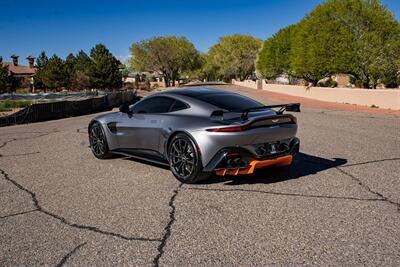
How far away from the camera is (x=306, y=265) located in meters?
3.38

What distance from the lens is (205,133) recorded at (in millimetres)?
5535

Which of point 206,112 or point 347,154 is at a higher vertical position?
point 206,112

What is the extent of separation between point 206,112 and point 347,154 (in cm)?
366

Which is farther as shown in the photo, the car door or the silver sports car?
the car door

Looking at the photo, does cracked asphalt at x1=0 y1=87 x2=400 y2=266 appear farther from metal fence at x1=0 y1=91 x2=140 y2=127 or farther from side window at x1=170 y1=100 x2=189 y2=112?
metal fence at x1=0 y1=91 x2=140 y2=127

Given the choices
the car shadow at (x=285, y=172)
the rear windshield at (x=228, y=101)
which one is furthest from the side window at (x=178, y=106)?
the car shadow at (x=285, y=172)

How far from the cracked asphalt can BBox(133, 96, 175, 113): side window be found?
991 millimetres

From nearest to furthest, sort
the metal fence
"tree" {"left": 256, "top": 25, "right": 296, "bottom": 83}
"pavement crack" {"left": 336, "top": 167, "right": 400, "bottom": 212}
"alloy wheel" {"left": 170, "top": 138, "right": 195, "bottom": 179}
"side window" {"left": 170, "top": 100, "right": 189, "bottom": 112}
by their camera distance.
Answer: "pavement crack" {"left": 336, "top": 167, "right": 400, "bottom": 212} → "alloy wheel" {"left": 170, "top": 138, "right": 195, "bottom": 179} → "side window" {"left": 170, "top": 100, "right": 189, "bottom": 112} → the metal fence → "tree" {"left": 256, "top": 25, "right": 296, "bottom": 83}

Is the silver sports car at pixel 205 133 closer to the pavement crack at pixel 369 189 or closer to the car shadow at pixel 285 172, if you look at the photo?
the car shadow at pixel 285 172

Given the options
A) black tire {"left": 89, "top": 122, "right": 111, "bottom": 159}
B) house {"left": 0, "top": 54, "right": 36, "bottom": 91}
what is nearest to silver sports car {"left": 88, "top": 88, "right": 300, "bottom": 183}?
black tire {"left": 89, "top": 122, "right": 111, "bottom": 159}

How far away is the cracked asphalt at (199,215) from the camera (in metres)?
3.62

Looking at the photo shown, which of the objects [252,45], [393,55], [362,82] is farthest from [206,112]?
[252,45]

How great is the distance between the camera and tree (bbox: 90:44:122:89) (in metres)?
60.7

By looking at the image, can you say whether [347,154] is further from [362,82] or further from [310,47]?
[310,47]
